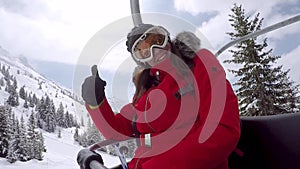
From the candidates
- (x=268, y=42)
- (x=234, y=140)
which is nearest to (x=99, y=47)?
(x=234, y=140)

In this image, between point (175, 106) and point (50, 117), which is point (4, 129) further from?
point (175, 106)

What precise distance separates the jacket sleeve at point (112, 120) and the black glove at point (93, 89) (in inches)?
1.6

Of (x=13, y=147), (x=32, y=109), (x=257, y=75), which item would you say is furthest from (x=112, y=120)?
(x=257, y=75)

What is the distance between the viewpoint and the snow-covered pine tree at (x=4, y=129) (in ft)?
7.29

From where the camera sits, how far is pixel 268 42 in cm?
930

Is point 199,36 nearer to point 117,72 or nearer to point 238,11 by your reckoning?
point 117,72

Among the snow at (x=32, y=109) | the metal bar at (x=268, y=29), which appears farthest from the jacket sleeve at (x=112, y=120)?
the snow at (x=32, y=109)

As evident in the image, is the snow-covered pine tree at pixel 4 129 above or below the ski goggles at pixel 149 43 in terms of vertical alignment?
above

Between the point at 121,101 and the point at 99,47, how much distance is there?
0.78 ft

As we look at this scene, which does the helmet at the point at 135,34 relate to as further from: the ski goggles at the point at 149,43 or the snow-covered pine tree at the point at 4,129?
the snow-covered pine tree at the point at 4,129

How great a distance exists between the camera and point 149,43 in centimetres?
94

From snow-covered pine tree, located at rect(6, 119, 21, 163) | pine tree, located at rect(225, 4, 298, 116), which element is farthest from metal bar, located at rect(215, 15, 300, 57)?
pine tree, located at rect(225, 4, 298, 116)

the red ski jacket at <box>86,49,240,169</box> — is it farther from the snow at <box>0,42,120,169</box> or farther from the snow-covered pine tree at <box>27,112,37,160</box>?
the snow-covered pine tree at <box>27,112,37,160</box>

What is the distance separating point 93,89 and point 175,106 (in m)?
0.26
